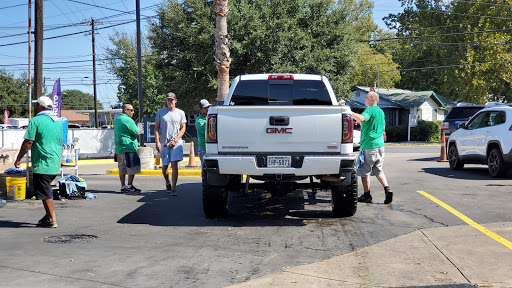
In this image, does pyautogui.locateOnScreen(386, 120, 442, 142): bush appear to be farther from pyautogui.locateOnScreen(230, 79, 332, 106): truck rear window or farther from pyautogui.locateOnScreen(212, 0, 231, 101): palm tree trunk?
pyautogui.locateOnScreen(230, 79, 332, 106): truck rear window

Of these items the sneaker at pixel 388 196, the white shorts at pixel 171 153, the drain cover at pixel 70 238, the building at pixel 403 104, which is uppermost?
the building at pixel 403 104

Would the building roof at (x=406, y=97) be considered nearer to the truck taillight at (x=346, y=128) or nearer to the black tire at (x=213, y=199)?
the black tire at (x=213, y=199)

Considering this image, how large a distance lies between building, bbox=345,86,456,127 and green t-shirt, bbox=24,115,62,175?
1654 inches

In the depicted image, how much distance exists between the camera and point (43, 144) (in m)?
7.71

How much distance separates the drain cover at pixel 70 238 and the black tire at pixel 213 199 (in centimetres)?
169

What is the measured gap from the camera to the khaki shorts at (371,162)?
941 cm

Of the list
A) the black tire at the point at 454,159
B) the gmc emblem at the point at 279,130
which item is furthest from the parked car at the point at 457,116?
the gmc emblem at the point at 279,130

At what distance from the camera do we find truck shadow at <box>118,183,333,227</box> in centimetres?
817

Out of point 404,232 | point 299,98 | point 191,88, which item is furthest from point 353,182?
point 191,88

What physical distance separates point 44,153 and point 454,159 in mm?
11977

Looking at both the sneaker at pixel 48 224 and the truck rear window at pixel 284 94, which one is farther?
the truck rear window at pixel 284 94

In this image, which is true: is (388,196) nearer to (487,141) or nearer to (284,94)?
(284,94)

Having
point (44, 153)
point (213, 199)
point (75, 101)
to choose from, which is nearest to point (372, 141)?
point (213, 199)

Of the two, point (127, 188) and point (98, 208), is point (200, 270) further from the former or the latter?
point (127, 188)
